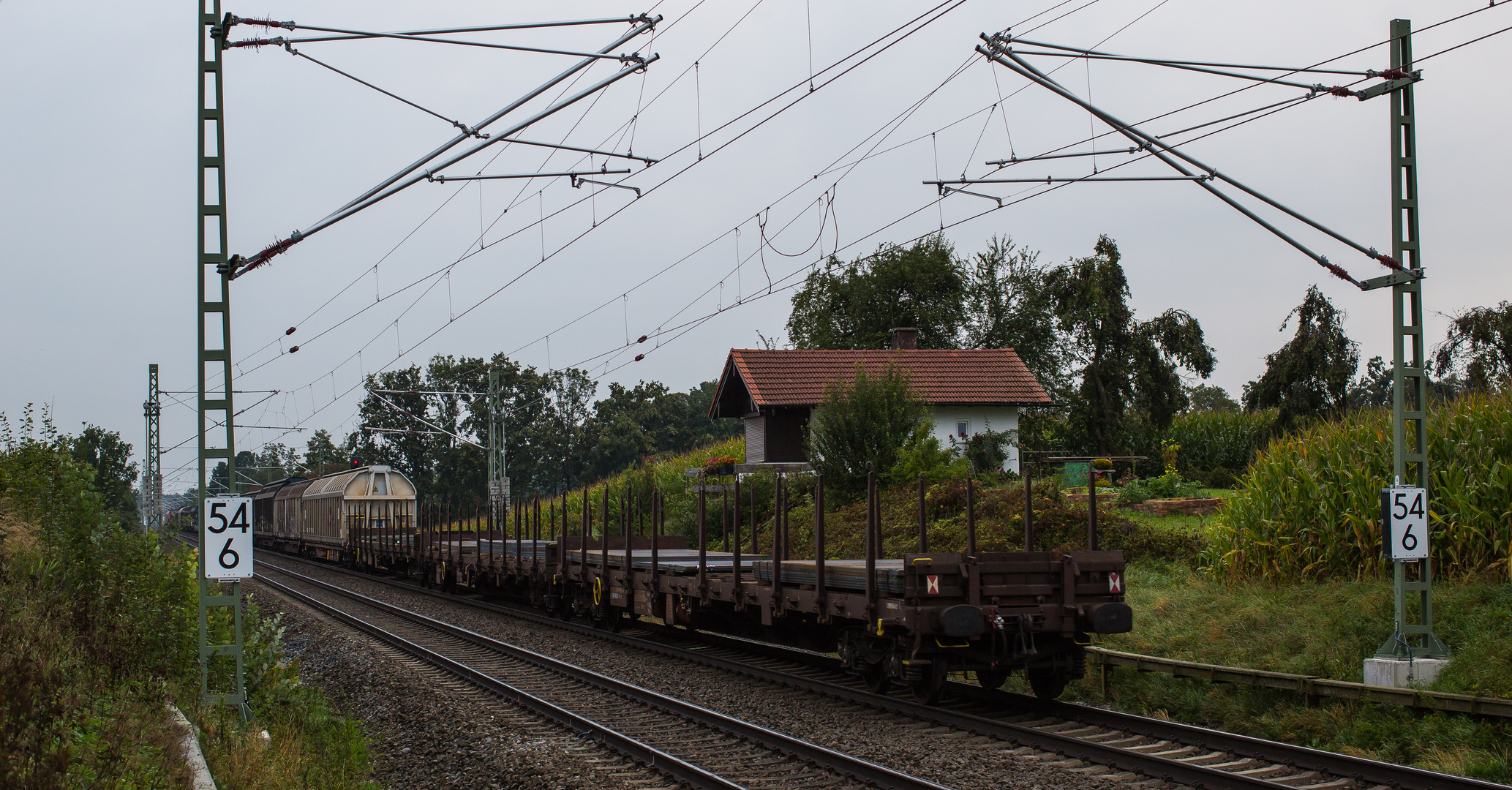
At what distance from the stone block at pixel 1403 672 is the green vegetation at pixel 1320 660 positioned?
13cm

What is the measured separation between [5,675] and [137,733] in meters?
1.52

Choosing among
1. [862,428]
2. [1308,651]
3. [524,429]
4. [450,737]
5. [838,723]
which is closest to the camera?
[838,723]

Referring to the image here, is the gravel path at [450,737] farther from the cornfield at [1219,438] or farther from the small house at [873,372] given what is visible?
the cornfield at [1219,438]

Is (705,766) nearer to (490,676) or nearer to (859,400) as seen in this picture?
(490,676)

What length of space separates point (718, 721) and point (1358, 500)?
740cm

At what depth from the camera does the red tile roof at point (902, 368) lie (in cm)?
3188

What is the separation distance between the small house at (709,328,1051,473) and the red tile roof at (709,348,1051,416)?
0.07ft

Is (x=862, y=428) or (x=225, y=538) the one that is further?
(x=862, y=428)

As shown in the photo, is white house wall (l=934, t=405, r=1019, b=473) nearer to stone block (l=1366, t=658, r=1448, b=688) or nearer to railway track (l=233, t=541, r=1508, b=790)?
railway track (l=233, t=541, r=1508, b=790)

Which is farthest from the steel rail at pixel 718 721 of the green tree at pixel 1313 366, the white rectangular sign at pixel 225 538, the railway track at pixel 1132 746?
the green tree at pixel 1313 366

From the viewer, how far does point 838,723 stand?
31.1ft

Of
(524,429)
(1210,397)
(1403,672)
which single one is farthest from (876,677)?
(1210,397)

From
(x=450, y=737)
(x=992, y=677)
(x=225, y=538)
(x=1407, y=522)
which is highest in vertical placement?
(x=225, y=538)

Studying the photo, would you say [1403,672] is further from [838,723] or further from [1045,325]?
[1045,325]
